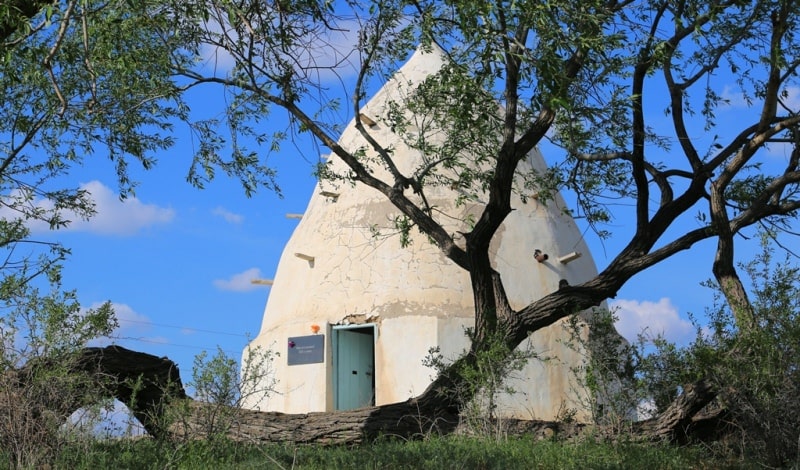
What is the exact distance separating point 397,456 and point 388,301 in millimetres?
6976

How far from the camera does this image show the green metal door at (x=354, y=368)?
15.5 meters

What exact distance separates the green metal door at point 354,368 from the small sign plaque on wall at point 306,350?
0.30 m

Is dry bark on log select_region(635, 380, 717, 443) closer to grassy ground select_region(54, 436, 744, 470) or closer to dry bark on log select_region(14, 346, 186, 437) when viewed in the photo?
grassy ground select_region(54, 436, 744, 470)

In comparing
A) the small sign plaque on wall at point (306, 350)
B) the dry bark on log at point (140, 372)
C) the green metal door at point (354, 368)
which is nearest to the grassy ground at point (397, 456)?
the dry bark on log at point (140, 372)

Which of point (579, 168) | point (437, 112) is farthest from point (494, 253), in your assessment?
point (437, 112)

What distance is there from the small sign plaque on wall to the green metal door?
0.30 metres

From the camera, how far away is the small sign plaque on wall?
1539 centimetres

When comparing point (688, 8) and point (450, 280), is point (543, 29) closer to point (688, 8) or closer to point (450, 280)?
point (688, 8)

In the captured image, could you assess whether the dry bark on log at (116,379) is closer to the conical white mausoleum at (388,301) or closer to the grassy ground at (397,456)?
the grassy ground at (397,456)

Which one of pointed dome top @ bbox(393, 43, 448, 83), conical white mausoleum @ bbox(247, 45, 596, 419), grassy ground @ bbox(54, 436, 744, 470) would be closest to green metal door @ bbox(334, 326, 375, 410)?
conical white mausoleum @ bbox(247, 45, 596, 419)

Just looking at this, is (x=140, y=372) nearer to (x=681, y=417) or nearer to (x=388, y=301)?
(x=388, y=301)

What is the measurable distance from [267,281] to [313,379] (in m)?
3.31

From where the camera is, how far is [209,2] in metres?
8.94

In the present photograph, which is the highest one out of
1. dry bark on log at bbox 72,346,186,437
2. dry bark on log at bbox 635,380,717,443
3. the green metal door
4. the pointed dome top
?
the pointed dome top
